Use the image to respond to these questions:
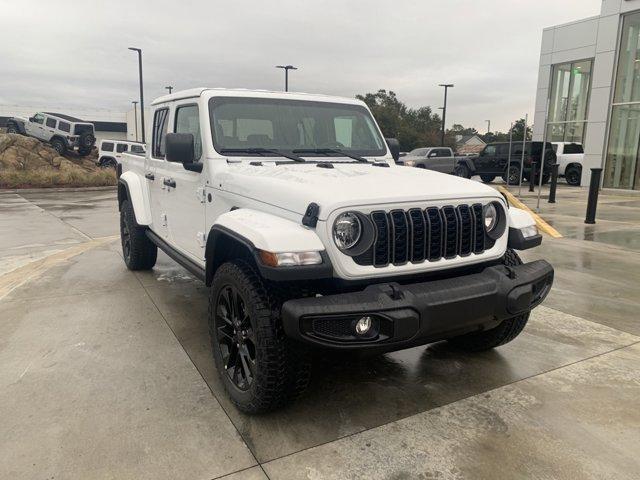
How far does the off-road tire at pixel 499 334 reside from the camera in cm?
334

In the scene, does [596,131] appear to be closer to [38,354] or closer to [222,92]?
[222,92]

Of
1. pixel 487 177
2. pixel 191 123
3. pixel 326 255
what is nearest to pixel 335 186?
pixel 326 255

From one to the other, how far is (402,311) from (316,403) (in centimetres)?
99

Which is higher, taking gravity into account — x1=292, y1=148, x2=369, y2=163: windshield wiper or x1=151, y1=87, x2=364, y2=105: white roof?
x1=151, y1=87, x2=364, y2=105: white roof

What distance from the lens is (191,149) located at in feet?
11.8

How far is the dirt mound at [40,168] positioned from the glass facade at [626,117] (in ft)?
63.7

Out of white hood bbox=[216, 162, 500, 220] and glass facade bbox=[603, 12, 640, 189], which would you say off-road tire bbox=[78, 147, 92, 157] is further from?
white hood bbox=[216, 162, 500, 220]

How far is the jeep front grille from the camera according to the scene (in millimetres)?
2637

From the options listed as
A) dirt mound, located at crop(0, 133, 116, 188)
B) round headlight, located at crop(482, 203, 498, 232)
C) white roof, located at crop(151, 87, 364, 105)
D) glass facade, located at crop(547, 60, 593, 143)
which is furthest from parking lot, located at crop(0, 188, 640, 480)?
glass facade, located at crop(547, 60, 593, 143)

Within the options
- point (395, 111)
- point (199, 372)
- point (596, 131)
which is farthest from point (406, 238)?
point (395, 111)

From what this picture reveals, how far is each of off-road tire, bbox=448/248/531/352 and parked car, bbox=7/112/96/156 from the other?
25783mm

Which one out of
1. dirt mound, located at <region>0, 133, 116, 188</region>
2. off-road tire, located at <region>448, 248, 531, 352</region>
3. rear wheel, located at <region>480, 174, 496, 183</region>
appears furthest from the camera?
rear wheel, located at <region>480, 174, 496, 183</region>

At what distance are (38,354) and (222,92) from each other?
240 centimetres

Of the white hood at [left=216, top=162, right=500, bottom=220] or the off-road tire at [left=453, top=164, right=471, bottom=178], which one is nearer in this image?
the white hood at [left=216, top=162, right=500, bottom=220]
